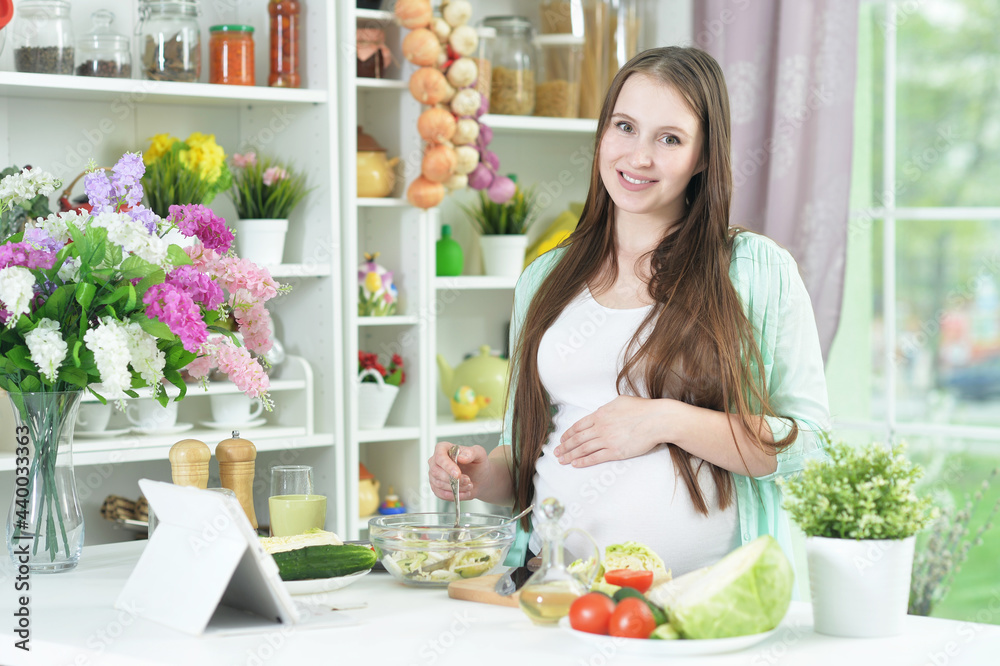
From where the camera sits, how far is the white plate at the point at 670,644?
40.1 inches

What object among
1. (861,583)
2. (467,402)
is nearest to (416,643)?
(861,583)

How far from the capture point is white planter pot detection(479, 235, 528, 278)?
2920 mm

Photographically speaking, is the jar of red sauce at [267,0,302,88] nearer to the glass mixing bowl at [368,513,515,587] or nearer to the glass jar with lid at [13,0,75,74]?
the glass jar with lid at [13,0,75,74]

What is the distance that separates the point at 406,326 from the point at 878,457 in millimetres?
1811

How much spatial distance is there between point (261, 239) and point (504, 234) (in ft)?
2.32

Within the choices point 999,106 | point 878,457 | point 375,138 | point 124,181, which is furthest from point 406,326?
point 999,106

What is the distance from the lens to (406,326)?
2.80 m

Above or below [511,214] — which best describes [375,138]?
above

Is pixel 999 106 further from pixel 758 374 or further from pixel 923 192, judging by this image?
Answer: pixel 758 374

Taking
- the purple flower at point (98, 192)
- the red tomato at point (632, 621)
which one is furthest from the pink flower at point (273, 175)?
the red tomato at point (632, 621)

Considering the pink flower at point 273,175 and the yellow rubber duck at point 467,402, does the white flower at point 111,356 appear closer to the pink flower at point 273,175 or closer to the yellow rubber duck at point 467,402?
the pink flower at point 273,175

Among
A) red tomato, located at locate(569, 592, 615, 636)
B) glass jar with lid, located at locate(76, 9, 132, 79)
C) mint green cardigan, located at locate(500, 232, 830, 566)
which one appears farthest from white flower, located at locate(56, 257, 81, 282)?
glass jar with lid, located at locate(76, 9, 132, 79)

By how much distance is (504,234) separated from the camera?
2947 millimetres

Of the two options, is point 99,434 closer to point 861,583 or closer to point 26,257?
point 26,257
